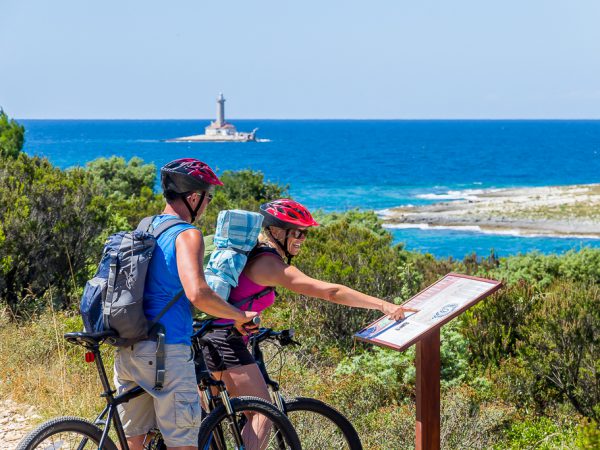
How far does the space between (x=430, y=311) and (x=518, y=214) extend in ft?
135

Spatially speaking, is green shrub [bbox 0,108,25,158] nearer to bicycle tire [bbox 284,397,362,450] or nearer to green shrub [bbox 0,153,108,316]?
green shrub [bbox 0,153,108,316]

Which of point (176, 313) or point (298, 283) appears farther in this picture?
point (298, 283)

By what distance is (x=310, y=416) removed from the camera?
437cm

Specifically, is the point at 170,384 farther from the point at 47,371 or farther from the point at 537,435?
the point at 537,435

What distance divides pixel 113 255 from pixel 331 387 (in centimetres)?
367

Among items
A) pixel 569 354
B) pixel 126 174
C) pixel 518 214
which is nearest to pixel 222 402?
pixel 569 354

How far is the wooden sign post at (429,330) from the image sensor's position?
12.9ft

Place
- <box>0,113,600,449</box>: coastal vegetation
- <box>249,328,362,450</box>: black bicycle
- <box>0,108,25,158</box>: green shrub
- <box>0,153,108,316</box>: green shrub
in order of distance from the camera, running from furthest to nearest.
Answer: <box>0,108,25,158</box>: green shrub → <box>0,153,108,316</box>: green shrub → <box>0,113,600,449</box>: coastal vegetation → <box>249,328,362,450</box>: black bicycle

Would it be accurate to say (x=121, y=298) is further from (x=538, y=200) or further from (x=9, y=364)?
(x=538, y=200)

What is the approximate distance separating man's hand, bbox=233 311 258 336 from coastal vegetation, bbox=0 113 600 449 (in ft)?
5.36

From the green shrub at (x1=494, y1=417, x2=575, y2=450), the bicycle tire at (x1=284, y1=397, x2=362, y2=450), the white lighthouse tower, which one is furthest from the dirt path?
the white lighthouse tower

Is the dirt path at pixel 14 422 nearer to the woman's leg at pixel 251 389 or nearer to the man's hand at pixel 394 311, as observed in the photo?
the woman's leg at pixel 251 389

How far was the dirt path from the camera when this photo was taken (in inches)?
219

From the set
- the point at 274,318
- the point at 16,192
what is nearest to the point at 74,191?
Result: the point at 16,192
